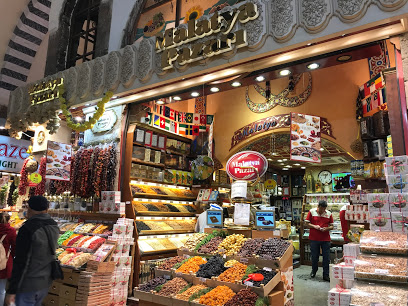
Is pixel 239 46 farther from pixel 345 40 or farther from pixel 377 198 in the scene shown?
pixel 377 198

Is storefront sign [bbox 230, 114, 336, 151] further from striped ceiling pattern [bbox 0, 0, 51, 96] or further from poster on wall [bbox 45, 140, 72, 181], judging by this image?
striped ceiling pattern [bbox 0, 0, 51, 96]

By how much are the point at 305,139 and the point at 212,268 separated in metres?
2.83

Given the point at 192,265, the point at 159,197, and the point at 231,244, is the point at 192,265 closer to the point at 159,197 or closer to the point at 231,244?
the point at 231,244

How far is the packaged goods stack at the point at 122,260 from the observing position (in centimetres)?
527

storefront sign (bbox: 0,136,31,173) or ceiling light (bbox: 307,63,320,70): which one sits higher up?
ceiling light (bbox: 307,63,320,70)

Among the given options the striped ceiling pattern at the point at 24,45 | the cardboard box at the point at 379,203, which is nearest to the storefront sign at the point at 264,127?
the cardboard box at the point at 379,203

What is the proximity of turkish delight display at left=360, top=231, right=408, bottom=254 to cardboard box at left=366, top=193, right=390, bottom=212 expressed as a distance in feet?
1.16

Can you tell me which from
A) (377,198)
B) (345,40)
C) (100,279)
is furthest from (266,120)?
(100,279)

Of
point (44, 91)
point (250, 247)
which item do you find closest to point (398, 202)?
point (250, 247)

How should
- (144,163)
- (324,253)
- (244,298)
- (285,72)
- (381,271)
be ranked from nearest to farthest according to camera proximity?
1. (381,271)
2. (244,298)
3. (285,72)
4. (324,253)
5. (144,163)

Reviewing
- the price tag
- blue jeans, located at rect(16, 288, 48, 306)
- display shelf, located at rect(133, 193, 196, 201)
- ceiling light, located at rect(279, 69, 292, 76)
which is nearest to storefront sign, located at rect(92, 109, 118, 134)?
display shelf, located at rect(133, 193, 196, 201)

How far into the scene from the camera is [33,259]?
3.22 metres

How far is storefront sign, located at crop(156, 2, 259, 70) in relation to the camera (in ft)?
16.0

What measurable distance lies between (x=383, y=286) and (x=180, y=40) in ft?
15.9
